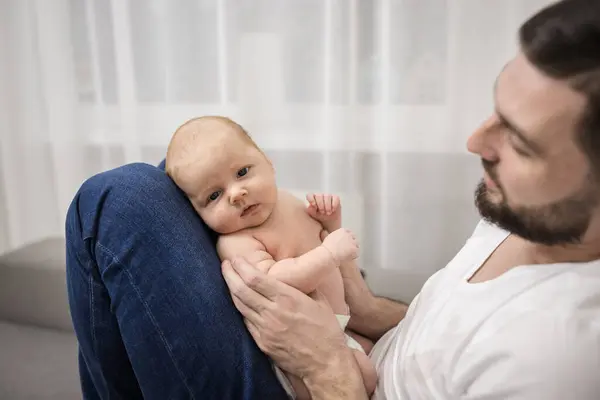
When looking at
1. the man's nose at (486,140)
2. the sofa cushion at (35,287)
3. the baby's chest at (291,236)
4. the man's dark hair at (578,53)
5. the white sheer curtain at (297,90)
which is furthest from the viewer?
the sofa cushion at (35,287)

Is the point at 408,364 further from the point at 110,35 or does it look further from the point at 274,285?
the point at 110,35

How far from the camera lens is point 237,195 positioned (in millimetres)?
971

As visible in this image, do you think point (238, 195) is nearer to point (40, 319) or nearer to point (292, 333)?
point (292, 333)

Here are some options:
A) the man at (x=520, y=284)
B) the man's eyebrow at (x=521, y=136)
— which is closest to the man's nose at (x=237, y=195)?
the man at (x=520, y=284)

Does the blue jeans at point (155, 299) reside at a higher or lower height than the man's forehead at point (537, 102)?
lower

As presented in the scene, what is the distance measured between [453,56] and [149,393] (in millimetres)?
1059

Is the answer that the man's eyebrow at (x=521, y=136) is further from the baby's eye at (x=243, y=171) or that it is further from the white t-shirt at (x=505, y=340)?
the baby's eye at (x=243, y=171)

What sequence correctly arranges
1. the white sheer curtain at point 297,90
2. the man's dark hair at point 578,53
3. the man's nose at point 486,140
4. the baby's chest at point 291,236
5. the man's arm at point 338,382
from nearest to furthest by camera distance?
the man's dark hair at point 578,53, the man's nose at point 486,140, the man's arm at point 338,382, the baby's chest at point 291,236, the white sheer curtain at point 297,90

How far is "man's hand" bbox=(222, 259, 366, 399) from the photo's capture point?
919mm

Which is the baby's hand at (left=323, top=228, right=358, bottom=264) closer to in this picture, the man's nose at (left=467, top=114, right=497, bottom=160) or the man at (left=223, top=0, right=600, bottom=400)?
the man at (left=223, top=0, right=600, bottom=400)

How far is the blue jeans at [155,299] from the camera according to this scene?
0.89 m

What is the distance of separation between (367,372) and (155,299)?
0.35 metres

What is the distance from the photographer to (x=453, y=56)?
1.50m

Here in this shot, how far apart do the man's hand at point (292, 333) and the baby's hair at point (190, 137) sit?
20 centimetres
